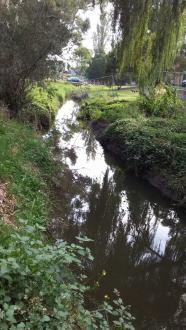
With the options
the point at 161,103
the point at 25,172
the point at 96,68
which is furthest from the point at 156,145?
the point at 96,68


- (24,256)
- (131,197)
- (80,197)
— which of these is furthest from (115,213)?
(24,256)

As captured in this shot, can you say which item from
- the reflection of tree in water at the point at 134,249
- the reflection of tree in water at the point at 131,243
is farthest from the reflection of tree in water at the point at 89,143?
the reflection of tree in water at the point at 134,249

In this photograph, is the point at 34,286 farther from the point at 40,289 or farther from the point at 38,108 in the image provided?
the point at 38,108

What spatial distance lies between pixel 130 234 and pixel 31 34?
8627 mm

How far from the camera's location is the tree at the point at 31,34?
48.7 feet

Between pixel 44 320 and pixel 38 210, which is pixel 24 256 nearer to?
pixel 44 320

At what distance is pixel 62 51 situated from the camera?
52.5 feet

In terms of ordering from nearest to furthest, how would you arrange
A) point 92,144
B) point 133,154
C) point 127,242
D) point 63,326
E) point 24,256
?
point 63,326
point 24,256
point 127,242
point 133,154
point 92,144

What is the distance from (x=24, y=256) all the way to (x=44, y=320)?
0.69m

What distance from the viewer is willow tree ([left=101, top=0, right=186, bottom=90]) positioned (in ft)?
→ 34.0

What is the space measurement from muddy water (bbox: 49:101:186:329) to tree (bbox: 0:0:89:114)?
3.61 metres

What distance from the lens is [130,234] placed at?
9.53 metres

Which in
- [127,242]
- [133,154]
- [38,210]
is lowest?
[127,242]

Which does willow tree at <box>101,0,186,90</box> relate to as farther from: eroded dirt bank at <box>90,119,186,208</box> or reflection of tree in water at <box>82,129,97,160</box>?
reflection of tree in water at <box>82,129,97,160</box>
